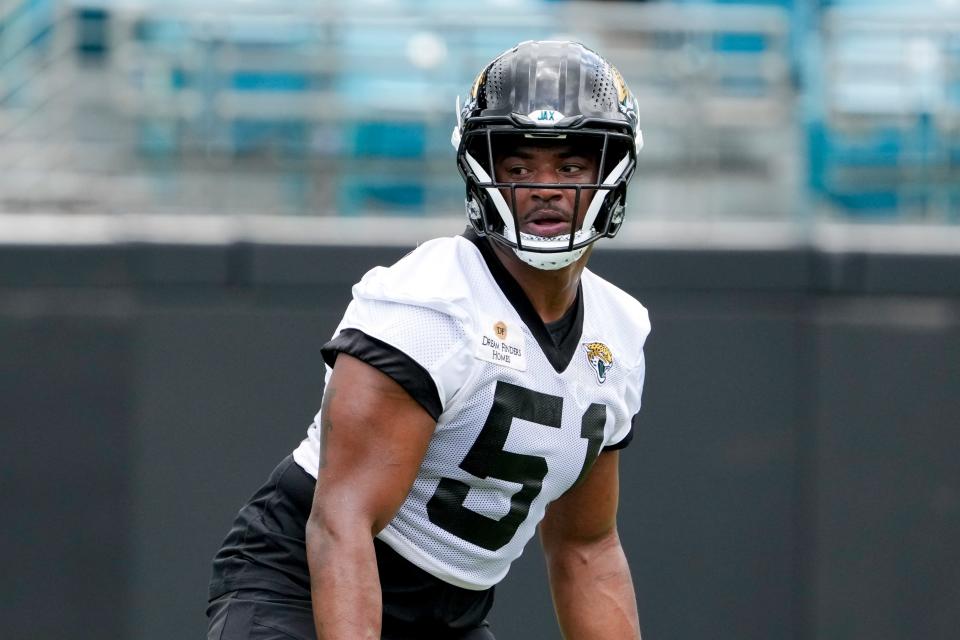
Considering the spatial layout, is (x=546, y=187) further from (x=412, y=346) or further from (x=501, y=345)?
(x=412, y=346)

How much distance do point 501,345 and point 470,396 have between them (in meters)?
0.11

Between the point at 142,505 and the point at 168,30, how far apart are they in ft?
5.53

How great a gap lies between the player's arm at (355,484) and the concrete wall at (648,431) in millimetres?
2614

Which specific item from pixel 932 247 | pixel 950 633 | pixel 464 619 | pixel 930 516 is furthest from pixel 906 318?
pixel 464 619

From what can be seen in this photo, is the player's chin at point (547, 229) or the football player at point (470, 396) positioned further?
the player's chin at point (547, 229)

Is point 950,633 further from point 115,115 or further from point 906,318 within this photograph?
point 115,115

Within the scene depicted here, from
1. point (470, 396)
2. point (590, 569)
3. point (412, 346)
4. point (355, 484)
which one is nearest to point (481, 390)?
point (470, 396)

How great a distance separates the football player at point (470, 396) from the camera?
2424 mm

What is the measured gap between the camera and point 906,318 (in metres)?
5.01

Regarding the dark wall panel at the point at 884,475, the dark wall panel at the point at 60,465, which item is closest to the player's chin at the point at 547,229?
the dark wall panel at the point at 884,475

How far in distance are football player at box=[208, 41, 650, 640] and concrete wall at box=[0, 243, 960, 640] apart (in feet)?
7.23

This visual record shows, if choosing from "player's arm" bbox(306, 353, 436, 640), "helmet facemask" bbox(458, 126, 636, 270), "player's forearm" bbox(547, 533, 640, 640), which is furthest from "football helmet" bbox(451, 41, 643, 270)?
"player's forearm" bbox(547, 533, 640, 640)

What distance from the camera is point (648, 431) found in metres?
5.07

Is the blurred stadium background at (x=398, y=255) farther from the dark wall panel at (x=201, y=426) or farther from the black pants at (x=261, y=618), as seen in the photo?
the black pants at (x=261, y=618)
